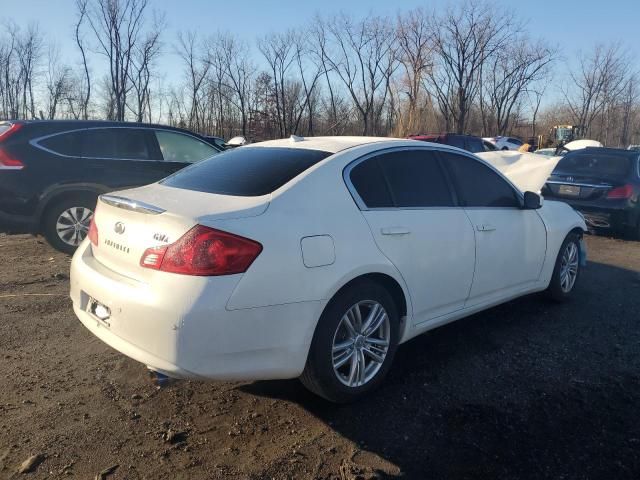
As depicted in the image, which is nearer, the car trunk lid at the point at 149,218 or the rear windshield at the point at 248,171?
the car trunk lid at the point at 149,218

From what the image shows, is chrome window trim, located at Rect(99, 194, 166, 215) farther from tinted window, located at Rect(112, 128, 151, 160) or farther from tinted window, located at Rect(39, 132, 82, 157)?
tinted window, located at Rect(112, 128, 151, 160)

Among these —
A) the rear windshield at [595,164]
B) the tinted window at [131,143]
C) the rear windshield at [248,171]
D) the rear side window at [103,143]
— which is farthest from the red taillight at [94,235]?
the rear windshield at [595,164]

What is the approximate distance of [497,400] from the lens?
3215 millimetres

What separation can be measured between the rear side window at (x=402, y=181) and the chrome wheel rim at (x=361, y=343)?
25.7 inches

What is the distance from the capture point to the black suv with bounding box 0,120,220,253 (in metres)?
6.16

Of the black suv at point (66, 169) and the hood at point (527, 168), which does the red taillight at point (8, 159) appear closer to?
the black suv at point (66, 169)

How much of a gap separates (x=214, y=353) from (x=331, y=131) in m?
43.1

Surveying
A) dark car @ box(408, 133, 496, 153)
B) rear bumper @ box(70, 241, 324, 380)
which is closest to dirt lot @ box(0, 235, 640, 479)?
rear bumper @ box(70, 241, 324, 380)

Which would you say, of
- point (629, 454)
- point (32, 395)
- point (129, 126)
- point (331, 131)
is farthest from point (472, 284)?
point (331, 131)

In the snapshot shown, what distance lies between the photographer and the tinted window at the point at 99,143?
264 inches

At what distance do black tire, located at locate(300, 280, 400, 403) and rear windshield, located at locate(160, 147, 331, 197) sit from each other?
742 mm

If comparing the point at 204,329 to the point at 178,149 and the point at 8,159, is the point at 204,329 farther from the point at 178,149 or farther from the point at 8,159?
the point at 178,149

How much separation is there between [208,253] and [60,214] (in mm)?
4668

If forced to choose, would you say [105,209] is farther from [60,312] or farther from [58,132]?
[58,132]
